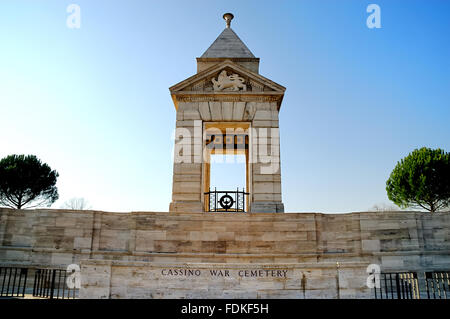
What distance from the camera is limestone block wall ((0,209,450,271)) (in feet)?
52.8

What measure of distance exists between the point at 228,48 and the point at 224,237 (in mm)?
13001

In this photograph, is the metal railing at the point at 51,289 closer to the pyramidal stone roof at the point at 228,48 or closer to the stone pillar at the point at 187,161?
the stone pillar at the point at 187,161

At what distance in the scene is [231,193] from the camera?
19.6 m

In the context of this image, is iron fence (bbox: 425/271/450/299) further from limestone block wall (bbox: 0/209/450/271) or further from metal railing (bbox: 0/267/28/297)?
metal railing (bbox: 0/267/28/297)

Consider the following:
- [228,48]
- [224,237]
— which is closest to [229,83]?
[228,48]

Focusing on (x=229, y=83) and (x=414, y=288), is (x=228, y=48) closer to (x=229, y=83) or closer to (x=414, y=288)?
(x=229, y=83)

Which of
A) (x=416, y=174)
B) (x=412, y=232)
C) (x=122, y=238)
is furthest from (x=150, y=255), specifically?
(x=416, y=174)

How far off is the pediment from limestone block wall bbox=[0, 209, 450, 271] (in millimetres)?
7587

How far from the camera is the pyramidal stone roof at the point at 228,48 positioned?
23.8 meters

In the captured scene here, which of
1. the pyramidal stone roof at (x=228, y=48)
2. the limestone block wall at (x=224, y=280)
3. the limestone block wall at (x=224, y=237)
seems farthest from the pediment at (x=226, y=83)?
the limestone block wall at (x=224, y=280)

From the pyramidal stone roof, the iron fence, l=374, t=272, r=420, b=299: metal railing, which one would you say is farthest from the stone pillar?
the iron fence

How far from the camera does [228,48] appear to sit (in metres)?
24.4

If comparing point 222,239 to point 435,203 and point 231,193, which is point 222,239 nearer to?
point 231,193

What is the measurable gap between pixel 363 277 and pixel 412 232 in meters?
6.61
